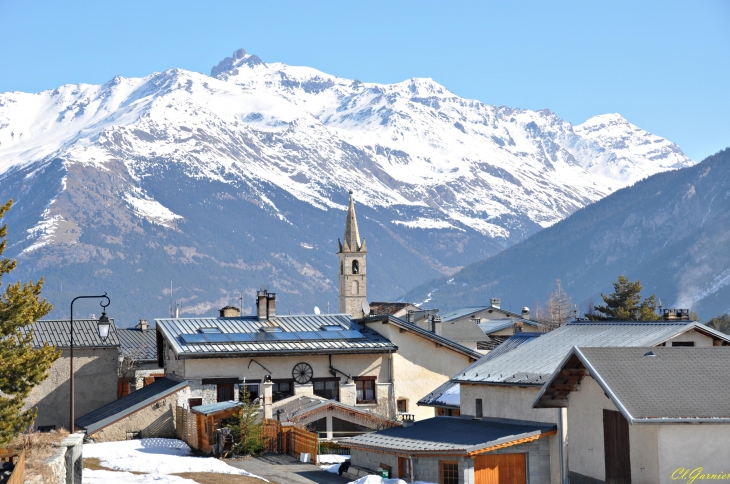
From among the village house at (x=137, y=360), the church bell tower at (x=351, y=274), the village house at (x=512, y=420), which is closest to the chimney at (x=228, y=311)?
the village house at (x=137, y=360)

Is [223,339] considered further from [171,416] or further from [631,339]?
[631,339]

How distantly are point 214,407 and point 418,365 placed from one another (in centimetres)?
1426

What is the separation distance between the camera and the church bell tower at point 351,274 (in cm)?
13588

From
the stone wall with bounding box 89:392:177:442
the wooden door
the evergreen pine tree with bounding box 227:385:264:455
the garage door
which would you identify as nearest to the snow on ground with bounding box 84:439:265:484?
the stone wall with bounding box 89:392:177:442

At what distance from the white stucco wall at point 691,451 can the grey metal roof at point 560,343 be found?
32.0 feet

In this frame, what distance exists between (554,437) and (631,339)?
195 inches

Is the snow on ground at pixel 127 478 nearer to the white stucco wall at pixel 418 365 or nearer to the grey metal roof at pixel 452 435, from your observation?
the grey metal roof at pixel 452 435

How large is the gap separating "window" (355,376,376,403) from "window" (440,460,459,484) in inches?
788

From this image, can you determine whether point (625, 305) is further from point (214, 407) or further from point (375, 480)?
point (375, 480)

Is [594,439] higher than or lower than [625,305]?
lower

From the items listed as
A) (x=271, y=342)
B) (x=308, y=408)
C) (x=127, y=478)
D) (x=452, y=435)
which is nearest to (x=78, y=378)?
(x=271, y=342)

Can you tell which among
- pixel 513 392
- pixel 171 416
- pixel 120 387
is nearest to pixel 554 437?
pixel 513 392

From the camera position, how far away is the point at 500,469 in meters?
38.1

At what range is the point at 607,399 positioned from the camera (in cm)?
3152
